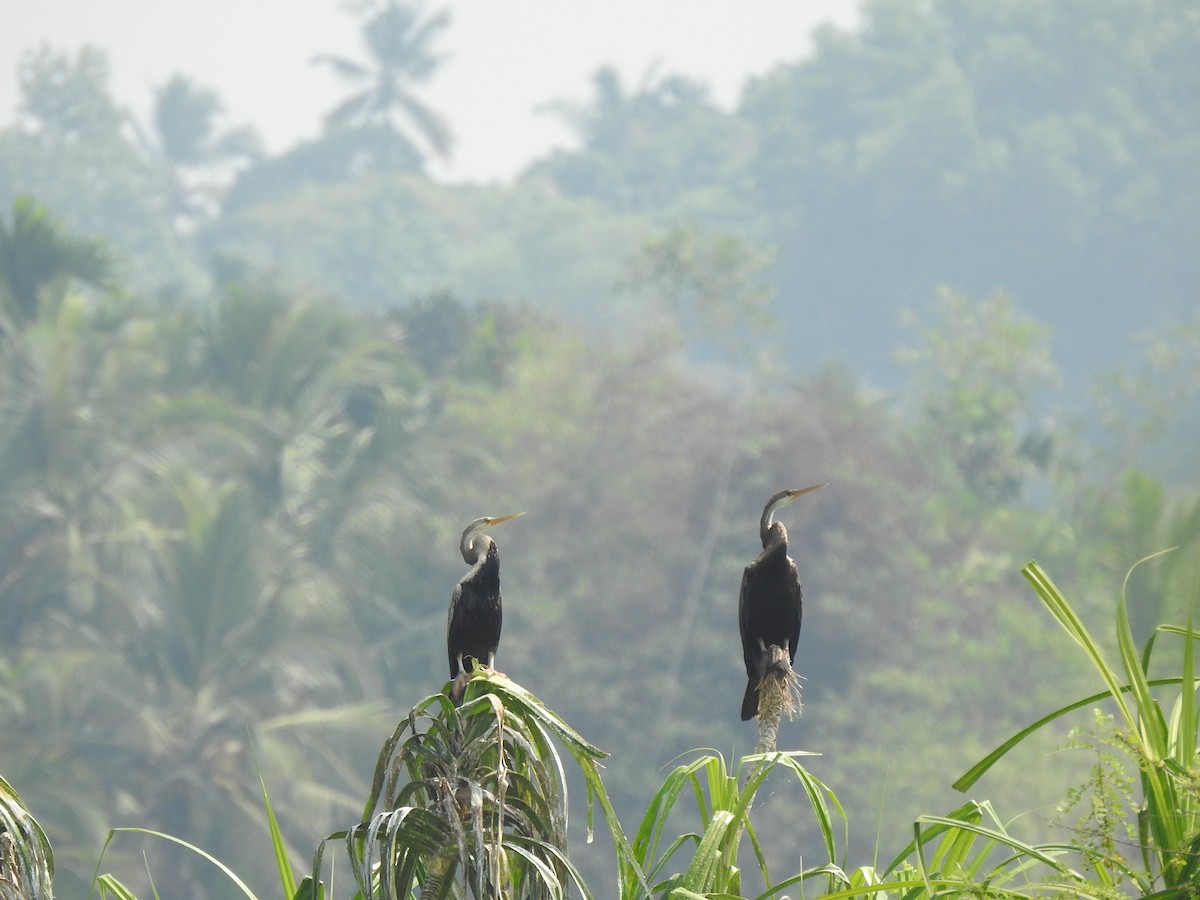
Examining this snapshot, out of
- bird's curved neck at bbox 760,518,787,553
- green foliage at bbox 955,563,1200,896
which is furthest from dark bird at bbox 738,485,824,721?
green foliage at bbox 955,563,1200,896

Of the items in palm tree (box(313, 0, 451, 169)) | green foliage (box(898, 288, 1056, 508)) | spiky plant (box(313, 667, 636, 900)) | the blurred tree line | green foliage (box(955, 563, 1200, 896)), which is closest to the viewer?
green foliage (box(955, 563, 1200, 896))

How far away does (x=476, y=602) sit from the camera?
158 inches

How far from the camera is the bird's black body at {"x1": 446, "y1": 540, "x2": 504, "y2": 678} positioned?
157 inches

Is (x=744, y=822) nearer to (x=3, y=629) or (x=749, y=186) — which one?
(x=3, y=629)

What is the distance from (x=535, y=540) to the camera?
23.2 m

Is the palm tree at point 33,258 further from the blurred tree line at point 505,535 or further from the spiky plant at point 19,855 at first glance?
the spiky plant at point 19,855

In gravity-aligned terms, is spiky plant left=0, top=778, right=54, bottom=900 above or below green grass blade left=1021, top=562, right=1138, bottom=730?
below

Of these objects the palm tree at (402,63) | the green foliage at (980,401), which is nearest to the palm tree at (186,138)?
the palm tree at (402,63)

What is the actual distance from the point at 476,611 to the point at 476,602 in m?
0.02

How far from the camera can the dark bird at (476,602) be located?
3973 mm

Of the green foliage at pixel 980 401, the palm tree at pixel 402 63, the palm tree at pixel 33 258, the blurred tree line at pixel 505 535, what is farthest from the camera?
the palm tree at pixel 402 63

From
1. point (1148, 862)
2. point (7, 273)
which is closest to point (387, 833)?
point (1148, 862)

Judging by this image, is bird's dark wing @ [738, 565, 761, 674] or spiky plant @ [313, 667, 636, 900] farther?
bird's dark wing @ [738, 565, 761, 674]

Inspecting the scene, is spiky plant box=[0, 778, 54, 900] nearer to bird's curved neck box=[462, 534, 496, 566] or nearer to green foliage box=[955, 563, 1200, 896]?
bird's curved neck box=[462, 534, 496, 566]
